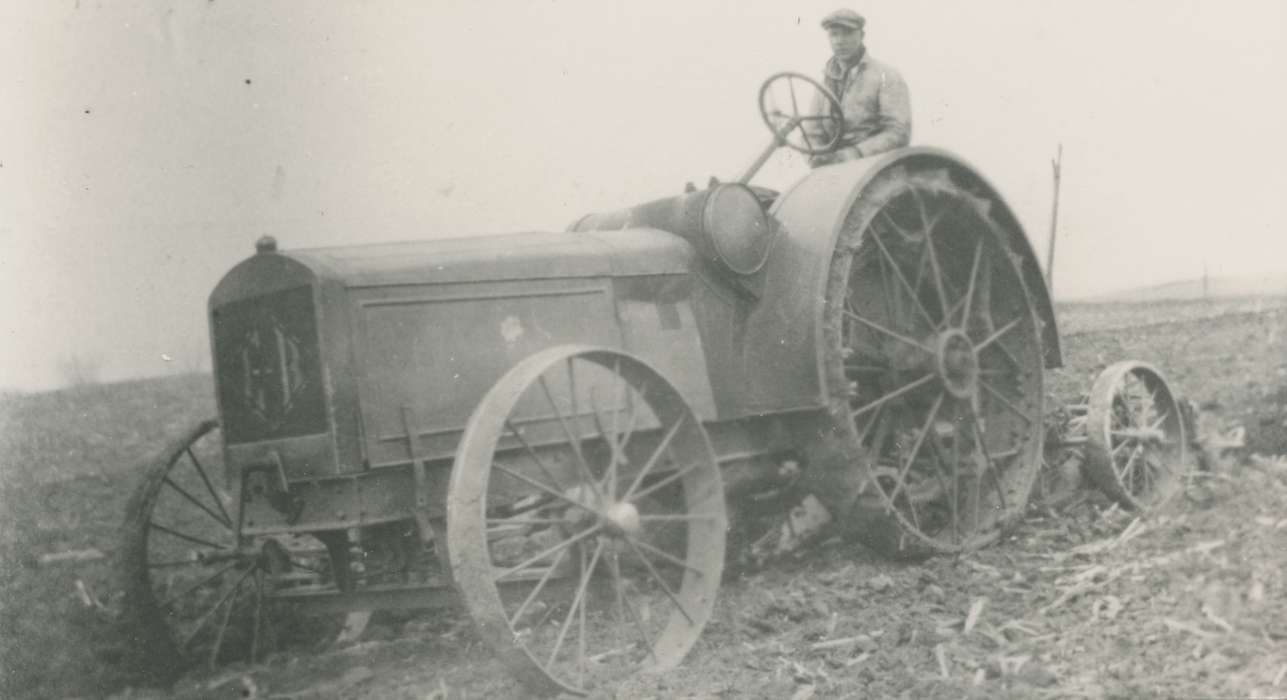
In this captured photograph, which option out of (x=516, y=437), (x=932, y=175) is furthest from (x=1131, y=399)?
(x=516, y=437)

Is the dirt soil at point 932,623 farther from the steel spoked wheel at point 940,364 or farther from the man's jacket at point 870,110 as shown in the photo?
the man's jacket at point 870,110

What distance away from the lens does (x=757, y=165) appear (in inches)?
245

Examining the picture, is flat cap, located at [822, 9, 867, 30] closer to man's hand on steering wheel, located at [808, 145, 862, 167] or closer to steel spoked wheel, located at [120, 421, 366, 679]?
man's hand on steering wheel, located at [808, 145, 862, 167]

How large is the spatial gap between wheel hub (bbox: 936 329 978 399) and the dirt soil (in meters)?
0.84

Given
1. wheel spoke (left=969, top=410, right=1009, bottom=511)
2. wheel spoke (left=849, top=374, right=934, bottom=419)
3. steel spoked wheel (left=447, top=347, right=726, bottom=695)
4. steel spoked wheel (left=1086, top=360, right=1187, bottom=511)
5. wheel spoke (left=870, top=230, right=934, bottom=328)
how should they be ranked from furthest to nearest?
steel spoked wheel (left=1086, top=360, right=1187, bottom=511) < wheel spoke (left=969, top=410, right=1009, bottom=511) < wheel spoke (left=870, top=230, right=934, bottom=328) < wheel spoke (left=849, top=374, right=934, bottom=419) < steel spoked wheel (left=447, top=347, right=726, bottom=695)

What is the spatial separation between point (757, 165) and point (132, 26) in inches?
118

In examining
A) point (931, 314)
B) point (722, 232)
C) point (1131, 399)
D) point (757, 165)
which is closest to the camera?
point (722, 232)

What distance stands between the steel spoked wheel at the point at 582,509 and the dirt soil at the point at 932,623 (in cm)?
26

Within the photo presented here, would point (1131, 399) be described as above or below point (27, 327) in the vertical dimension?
below

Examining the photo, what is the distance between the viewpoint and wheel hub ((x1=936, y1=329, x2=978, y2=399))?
619 cm

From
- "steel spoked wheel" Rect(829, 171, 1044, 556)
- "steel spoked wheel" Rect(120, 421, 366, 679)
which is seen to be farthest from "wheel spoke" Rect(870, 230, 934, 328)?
"steel spoked wheel" Rect(120, 421, 366, 679)

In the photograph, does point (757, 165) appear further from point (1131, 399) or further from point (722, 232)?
point (1131, 399)

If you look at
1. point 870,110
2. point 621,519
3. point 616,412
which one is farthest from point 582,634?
point 870,110

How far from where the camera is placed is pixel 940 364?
6.17 meters
